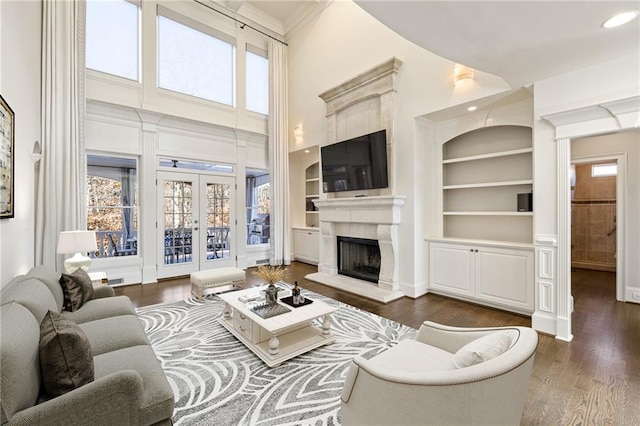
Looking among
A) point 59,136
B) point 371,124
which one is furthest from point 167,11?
point 371,124

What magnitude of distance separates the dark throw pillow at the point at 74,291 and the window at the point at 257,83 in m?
5.02

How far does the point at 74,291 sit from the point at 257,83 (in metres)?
5.74

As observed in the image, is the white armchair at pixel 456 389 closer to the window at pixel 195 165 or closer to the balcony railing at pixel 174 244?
the balcony railing at pixel 174 244

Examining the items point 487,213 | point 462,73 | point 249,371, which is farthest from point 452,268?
point 249,371

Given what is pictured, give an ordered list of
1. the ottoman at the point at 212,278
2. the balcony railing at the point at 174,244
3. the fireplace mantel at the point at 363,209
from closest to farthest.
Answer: the ottoman at the point at 212,278 < the fireplace mantel at the point at 363,209 < the balcony railing at the point at 174,244

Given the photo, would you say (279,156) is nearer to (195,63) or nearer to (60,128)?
(195,63)

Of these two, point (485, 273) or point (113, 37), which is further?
point (113, 37)

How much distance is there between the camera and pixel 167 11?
18.1 ft

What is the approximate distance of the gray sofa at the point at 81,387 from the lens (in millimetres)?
1155

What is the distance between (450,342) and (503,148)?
3.36 meters

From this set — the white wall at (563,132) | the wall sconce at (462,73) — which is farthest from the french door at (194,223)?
the white wall at (563,132)

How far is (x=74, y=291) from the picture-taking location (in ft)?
8.68

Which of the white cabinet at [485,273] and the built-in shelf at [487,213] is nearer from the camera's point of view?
the white cabinet at [485,273]

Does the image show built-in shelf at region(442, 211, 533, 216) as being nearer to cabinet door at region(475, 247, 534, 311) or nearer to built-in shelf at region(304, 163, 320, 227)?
cabinet door at region(475, 247, 534, 311)
